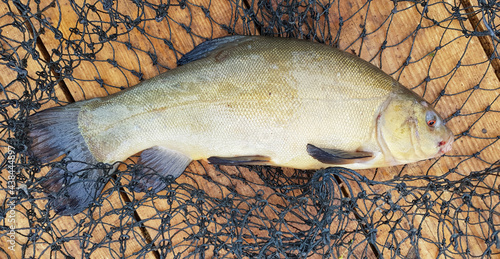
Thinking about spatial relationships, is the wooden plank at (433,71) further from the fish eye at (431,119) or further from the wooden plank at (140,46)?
the wooden plank at (140,46)

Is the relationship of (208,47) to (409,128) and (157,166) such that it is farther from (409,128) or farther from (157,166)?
(409,128)

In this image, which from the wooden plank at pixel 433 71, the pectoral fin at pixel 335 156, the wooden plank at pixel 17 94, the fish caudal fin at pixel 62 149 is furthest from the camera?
the wooden plank at pixel 433 71

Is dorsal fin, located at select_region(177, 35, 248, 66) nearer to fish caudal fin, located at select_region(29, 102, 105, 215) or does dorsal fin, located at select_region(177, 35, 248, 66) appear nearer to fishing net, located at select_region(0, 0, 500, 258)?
fishing net, located at select_region(0, 0, 500, 258)

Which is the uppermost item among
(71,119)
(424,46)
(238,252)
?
(71,119)

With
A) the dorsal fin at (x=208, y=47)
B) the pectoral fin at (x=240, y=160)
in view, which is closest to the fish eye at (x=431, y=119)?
the pectoral fin at (x=240, y=160)

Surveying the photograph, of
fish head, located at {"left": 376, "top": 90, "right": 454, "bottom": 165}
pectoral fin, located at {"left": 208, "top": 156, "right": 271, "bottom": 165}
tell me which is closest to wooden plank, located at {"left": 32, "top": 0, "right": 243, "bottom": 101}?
pectoral fin, located at {"left": 208, "top": 156, "right": 271, "bottom": 165}

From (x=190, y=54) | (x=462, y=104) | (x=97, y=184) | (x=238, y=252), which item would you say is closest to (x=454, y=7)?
(x=462, y=104)

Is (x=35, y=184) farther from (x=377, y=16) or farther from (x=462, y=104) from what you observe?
(x=462, y=104)
